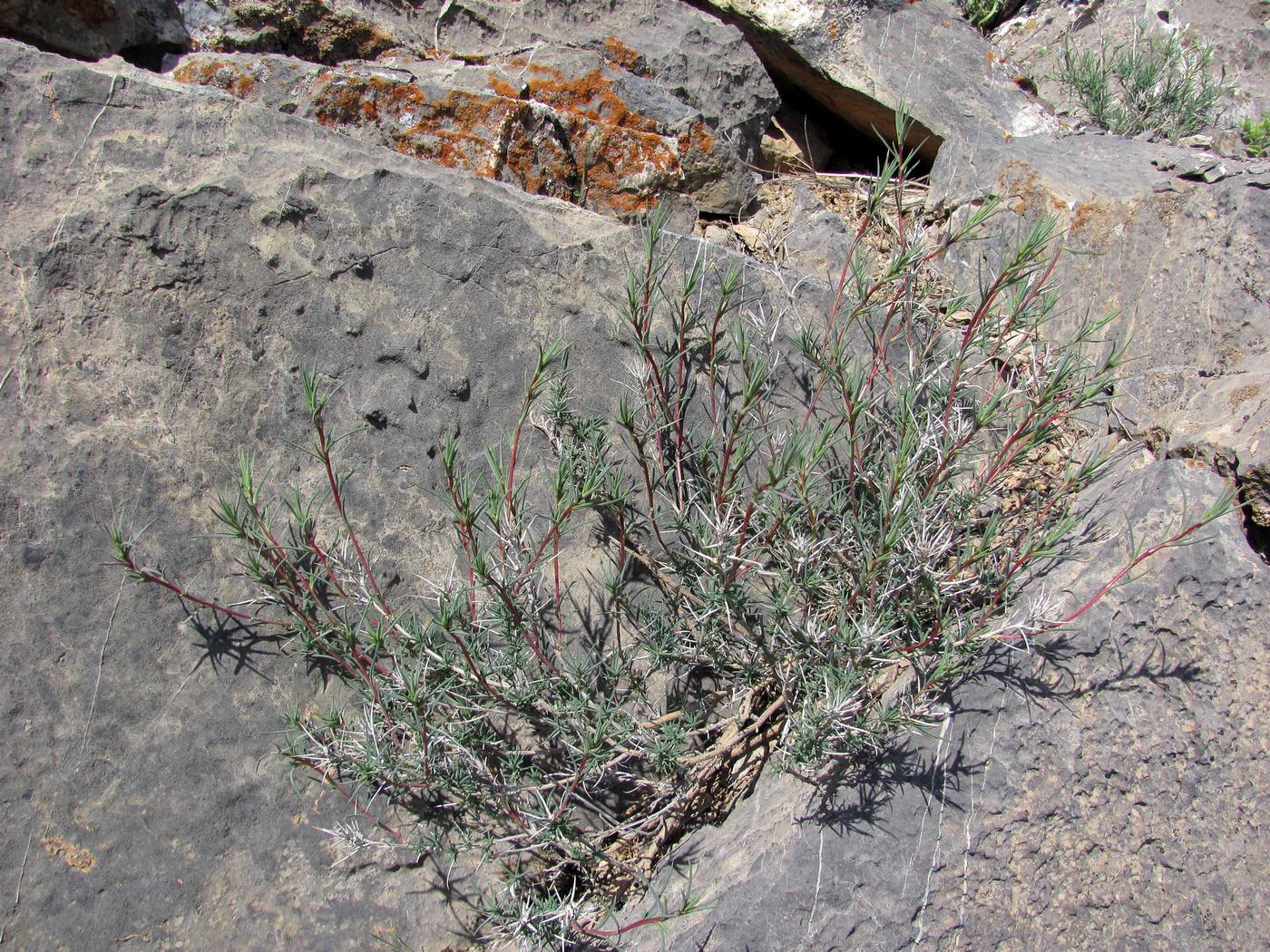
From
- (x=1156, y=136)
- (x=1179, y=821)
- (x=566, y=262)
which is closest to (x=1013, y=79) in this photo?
(x=1156, y=136)

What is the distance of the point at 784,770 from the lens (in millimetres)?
2445

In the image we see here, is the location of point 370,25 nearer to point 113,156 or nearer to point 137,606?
point 113,156

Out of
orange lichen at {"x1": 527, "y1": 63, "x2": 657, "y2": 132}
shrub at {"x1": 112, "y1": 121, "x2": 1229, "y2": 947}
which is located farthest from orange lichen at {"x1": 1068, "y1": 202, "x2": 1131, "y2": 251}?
orange lichen at {"x1": 527, "y1": 63, "x2": 657, "y2": 132}

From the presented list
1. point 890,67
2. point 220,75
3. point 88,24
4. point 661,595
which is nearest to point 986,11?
point 890,67

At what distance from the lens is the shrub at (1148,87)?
4496 mm

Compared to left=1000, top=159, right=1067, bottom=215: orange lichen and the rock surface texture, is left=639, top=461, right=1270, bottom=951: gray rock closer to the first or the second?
the rock surface texture

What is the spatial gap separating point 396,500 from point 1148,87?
14.4 feet

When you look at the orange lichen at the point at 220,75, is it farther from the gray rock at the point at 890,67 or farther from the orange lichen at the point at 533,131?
the gray rock at the point at 890,67

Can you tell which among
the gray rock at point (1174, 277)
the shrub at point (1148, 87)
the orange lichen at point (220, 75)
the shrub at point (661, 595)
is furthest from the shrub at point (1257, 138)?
the orange lichen at point (220, 75)

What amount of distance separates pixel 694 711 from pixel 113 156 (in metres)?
2.40

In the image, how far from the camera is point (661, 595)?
2.78 meters

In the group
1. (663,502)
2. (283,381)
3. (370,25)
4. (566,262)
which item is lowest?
(663,502)

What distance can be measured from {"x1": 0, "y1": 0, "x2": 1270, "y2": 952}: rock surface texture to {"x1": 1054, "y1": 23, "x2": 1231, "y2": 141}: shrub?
137 centimetres

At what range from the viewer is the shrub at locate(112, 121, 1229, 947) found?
7.60 feet
